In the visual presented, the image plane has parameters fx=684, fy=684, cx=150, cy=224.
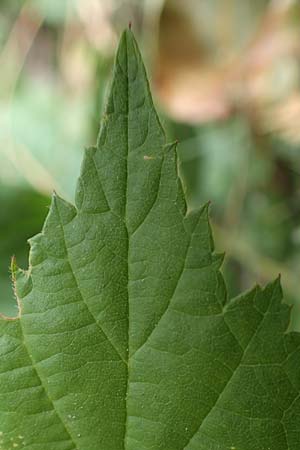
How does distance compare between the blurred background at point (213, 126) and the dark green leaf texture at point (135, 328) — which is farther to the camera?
the blurred background at point (213, 126)

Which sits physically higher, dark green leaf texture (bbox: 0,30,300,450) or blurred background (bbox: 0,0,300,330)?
blurred background (bbox: 0,0,300,330)

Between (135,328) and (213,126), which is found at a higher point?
(213,126)

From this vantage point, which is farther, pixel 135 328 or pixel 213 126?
pixel 213 126

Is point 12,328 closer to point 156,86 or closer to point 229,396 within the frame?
point 229,396

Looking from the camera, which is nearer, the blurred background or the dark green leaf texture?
the dark green leaf texture

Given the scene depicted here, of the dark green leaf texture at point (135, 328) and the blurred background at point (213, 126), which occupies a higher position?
the blurred background at point (213, 126)
